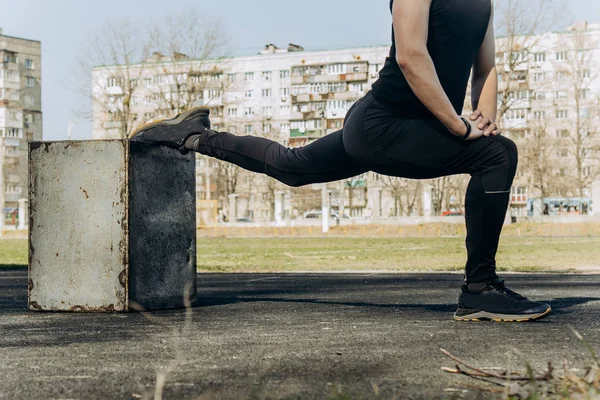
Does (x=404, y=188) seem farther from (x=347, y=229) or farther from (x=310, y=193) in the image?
(x=347, y=229)

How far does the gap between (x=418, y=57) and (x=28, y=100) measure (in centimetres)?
9893

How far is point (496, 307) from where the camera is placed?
3.91 metres

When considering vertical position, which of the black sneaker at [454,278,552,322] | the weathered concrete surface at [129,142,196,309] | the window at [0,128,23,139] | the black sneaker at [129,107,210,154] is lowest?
the black sneaker at [454,278,552,322]

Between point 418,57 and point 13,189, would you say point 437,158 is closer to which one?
point 418,57

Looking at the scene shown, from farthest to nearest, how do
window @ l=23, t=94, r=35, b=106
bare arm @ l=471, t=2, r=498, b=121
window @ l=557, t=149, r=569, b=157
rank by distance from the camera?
window @ l=23, t=94, r=35, b=106
window @ l=557, t=149, r=569, b=157
bare arm @ l=471, t=2, r=498, b=121

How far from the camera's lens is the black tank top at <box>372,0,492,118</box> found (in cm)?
384

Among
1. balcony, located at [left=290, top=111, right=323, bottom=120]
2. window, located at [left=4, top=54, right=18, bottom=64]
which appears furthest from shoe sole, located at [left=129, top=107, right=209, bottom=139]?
window, located at [left=4, top=54, right=18, bottom=64]

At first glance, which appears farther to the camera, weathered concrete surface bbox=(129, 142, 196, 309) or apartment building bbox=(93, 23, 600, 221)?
apartment building bbox=(93, 23, 600, 221)

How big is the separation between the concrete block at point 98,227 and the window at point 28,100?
3806 inches

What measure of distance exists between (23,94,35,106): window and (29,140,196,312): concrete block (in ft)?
317

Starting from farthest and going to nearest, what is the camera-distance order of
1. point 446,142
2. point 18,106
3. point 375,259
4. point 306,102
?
point 306,102
point 18,106
point 375,259
point 446,142

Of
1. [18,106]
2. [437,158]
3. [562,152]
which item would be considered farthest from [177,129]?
[18,106]

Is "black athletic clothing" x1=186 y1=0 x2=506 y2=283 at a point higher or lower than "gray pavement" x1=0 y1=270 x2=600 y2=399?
higher

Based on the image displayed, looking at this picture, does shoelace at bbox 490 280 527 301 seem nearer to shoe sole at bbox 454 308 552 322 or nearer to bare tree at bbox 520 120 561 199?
shoe sole at bbox 454 308 552 322
